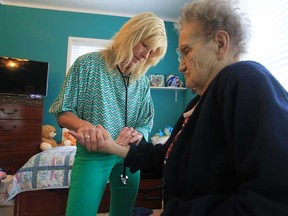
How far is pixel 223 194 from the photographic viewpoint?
52 cm

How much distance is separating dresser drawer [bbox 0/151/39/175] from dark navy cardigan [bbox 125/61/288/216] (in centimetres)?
282

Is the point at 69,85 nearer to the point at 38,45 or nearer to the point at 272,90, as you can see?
the point at 272,90

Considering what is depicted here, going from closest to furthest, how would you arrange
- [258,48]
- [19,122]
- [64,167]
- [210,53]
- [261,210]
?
[261,210]
[210,53]
[258,48]
[64,167]
[19,122]

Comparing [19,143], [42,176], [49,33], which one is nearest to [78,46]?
[49,33]

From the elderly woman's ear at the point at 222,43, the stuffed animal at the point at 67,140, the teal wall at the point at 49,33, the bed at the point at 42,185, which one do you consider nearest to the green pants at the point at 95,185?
the elderly woman's ear at the point at 222,43

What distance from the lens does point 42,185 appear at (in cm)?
218

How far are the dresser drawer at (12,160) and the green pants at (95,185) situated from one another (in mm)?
2302

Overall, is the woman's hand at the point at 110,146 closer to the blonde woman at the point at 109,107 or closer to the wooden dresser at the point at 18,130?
the blonde woman at the point at 109,107

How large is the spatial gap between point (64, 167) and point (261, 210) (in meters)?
2.08

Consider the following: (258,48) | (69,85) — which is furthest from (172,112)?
(69,85)

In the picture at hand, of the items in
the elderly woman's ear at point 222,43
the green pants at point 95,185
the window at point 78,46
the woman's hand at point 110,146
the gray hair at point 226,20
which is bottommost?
the green pants at point 95,185

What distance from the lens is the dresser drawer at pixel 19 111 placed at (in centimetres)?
292

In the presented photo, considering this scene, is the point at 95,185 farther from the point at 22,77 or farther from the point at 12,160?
the point at 22,77

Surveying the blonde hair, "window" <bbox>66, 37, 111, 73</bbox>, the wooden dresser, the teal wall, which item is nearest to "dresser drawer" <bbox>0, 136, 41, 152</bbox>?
the wooden dresser
